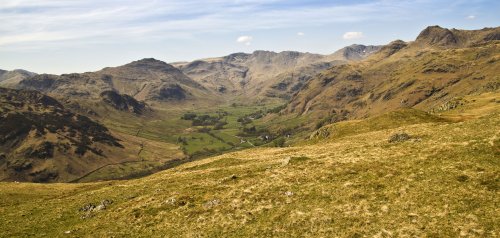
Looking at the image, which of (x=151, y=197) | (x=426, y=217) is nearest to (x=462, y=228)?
(x=426, y=217)

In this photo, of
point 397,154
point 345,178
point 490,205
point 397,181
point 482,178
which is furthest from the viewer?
point 397,154

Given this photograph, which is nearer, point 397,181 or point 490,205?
point 490,205

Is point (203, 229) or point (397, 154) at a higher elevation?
Result: point (397, 154)

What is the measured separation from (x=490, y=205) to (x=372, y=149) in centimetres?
2228

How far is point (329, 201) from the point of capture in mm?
36531

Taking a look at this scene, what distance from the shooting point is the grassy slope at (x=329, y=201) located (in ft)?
102

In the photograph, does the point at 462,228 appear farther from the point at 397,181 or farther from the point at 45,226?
the point at 45,226

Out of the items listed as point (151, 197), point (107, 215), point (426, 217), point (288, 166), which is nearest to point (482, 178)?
Answer: point (426, 217)

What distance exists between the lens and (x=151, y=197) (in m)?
46.5

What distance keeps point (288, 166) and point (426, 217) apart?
72.7 feet

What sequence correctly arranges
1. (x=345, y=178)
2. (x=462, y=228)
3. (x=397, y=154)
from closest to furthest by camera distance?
(x=462, y=228), (x=345, y=178), (x=397, y=154)

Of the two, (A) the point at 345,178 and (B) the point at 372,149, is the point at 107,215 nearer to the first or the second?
(A) the point at 345,178

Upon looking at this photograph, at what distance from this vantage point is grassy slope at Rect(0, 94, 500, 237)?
102ft

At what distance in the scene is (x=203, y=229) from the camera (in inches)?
1389
